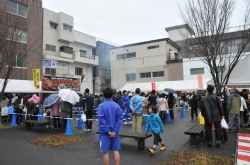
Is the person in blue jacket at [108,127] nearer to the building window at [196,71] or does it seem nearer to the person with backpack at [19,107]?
the person with backpack at [19,107]

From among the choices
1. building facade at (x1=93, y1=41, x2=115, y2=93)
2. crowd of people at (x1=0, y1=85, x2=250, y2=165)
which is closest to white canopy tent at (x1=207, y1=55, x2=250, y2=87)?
crowd of people at (x1=0, y1=85, x2=250, y2=165)

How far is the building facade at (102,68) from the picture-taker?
1292 inches

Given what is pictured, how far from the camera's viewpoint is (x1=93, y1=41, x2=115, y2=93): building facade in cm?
3282

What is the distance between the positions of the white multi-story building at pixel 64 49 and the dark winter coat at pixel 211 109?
70.1ft

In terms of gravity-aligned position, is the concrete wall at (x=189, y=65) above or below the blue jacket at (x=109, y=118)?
above

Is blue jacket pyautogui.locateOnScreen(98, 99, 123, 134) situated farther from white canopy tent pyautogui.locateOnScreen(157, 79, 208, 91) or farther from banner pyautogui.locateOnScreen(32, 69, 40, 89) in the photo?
white canopy tent pyautogui.locateOnScreen(157, 79, 208, 91)

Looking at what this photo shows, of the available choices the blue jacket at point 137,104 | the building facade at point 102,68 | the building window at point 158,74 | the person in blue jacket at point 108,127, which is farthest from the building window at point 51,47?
the person in blue jacket at point 108,127

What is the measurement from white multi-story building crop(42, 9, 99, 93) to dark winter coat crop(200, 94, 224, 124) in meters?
21.4

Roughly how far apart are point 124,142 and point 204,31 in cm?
537

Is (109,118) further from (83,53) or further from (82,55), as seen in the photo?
(83,53)

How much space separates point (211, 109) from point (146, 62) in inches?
1003

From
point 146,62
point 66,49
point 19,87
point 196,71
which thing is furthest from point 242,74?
point 66,49

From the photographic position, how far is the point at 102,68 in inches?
1364

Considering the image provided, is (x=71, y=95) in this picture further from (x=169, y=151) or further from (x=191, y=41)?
(x=191, y=41)
